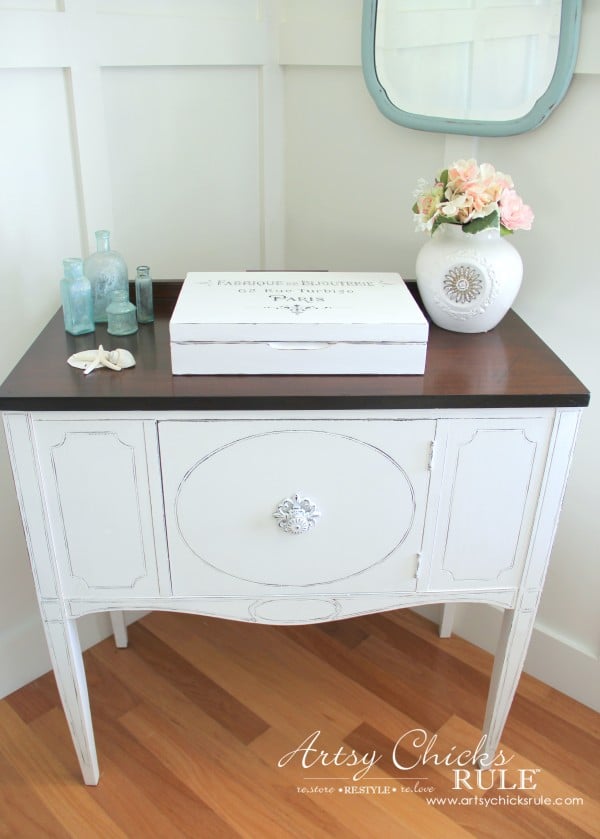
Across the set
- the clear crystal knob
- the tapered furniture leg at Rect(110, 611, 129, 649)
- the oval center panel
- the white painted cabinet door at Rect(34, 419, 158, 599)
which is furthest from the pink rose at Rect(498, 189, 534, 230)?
the tapered furniture leg at Rect(110, 611, 129, 649)

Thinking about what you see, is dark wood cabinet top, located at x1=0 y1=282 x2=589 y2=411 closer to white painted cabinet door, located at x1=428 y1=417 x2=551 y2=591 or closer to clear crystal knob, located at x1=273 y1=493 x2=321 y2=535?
white painted cabinet door, located at x1=428 y1=417 x2=551 y2=591

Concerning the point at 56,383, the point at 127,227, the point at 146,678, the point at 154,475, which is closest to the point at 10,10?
the point at 127,227

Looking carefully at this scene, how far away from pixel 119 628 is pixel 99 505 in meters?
0.69

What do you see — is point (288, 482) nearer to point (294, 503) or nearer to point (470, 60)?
point (294, 503)

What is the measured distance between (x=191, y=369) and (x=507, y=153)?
2.49ft

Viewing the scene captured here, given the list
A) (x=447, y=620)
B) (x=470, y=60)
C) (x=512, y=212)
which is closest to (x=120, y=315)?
(x=512, y=212)

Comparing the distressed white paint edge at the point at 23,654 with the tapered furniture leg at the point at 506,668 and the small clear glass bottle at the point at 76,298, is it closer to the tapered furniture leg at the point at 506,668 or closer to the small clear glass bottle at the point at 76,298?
the small clear glass bottle at the point at 76,298

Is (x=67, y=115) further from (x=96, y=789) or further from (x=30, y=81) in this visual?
(x=96, y=789)

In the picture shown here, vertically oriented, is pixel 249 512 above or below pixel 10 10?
below

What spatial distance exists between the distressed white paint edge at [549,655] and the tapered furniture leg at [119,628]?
78 cm

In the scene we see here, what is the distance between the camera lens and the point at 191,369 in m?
1.26

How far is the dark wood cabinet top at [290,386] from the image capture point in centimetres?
119

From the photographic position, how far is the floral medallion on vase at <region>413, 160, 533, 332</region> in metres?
1.34

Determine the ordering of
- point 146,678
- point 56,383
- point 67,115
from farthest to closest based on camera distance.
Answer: point 146,678 → point 67,115 → point 56,383
